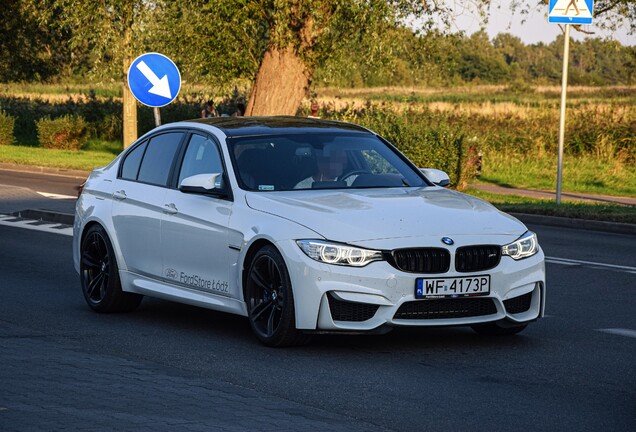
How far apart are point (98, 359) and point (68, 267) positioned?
18.9 ft

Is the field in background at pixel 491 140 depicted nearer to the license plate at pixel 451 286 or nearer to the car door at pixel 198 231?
the car door at pixel 198 231

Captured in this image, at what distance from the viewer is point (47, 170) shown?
34.9 meters

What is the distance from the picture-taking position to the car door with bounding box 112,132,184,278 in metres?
10.0

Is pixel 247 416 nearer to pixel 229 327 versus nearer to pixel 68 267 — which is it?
pixel 229 327

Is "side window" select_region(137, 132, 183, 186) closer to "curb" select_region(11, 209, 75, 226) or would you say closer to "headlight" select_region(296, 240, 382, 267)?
"headlight" select_region(296, 240, 382, 267)

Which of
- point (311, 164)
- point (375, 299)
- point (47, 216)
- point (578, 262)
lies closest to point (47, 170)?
point (47, 216)

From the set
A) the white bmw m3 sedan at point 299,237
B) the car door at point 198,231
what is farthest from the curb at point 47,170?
the car door at point 198,231

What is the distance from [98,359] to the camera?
817 centimetres

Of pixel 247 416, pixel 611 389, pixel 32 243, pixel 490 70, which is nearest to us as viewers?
pixel 247 416

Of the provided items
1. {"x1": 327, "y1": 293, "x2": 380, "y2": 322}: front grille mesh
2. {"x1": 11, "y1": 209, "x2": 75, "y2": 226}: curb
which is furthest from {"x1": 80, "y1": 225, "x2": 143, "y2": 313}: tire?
{"x1": 11, "y1": 209, "x2": 75, "y2": 226}: curb

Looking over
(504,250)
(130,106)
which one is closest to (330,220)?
(504,250)

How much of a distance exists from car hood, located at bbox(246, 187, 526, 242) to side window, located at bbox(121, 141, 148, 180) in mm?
1863

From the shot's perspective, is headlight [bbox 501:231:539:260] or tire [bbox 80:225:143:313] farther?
tire [bbox 80:225:143:313]

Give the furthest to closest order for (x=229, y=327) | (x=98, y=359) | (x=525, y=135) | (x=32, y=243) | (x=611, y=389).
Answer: (x=525, y=135)
(x=32, y=243)
(x=229, y=327)
(x=98, y=359)
(x=611, y=389)
